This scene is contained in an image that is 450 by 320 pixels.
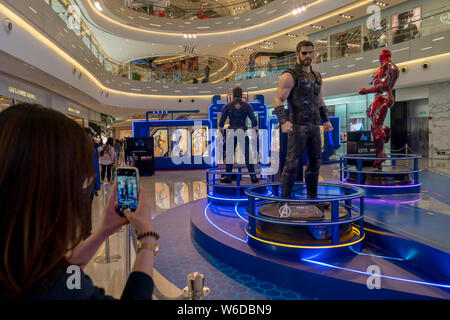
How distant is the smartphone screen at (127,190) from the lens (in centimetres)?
120

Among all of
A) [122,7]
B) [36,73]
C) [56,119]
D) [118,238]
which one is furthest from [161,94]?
[56,119]

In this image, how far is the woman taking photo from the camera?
0.73 meters

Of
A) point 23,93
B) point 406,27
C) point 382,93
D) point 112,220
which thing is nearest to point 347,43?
point 406,27

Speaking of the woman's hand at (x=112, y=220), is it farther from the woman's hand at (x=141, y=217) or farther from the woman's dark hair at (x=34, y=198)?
the woman's dark hair at (x=34, y=198)

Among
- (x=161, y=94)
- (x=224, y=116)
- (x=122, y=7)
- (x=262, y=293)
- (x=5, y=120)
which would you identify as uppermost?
(x=122, y=7)

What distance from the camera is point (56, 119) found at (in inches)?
31.6

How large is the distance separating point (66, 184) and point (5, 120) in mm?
210

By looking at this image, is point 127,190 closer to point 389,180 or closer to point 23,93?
point 389,180

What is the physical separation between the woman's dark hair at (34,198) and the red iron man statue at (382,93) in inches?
279

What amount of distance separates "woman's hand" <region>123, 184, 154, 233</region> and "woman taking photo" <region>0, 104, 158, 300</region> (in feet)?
0.94

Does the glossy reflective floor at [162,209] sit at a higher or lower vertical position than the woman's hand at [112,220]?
lower

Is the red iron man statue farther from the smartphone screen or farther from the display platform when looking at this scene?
the smartphone screen

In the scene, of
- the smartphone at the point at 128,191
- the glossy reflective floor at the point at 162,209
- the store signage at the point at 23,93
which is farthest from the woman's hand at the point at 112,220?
the store signage at the point at 23,93

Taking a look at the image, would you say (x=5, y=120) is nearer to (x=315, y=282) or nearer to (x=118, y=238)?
(x=315, y=282)
